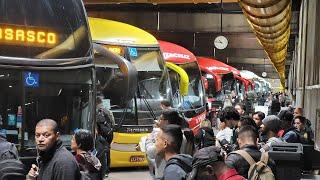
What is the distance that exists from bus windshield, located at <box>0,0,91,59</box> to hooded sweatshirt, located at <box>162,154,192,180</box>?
11.8ft

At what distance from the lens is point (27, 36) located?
8.26 m

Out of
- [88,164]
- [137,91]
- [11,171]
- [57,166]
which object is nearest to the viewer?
[11,171]

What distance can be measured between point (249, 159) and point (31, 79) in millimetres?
3685

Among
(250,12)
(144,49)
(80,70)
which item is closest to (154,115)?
(144,49)

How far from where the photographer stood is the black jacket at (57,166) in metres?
5.44

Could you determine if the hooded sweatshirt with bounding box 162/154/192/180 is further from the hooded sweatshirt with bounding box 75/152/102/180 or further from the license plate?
the license plate

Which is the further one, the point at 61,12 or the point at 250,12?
the point at 250,12

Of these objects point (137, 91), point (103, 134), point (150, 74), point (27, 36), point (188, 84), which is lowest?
point (103, 134)

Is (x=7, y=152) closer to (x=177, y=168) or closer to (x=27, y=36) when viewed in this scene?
(x=177, y=168)

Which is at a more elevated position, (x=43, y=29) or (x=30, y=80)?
(x=43, y=29)

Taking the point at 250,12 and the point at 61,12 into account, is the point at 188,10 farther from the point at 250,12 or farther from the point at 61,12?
the point at 61,12

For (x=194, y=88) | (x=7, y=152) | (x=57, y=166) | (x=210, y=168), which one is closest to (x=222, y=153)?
(x=210, y=168)

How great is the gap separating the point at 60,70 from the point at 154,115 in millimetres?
6451

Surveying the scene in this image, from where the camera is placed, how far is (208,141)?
402 inches
